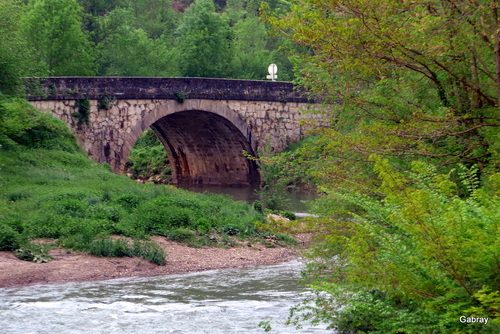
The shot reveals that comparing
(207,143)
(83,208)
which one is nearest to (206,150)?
(207,143)

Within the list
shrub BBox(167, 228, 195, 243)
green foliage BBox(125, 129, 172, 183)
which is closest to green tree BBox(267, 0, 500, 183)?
shrub BBox(167, 228, 195, 243)

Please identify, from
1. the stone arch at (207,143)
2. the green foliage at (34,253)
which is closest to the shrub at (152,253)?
the green foliage at (34,253)

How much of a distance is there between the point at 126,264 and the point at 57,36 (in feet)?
86.6

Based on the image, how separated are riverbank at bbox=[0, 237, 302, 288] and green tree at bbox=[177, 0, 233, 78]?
102 ft

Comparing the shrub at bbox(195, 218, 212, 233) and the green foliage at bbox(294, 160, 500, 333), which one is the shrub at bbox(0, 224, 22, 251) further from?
the green foliage at bbox(294, 160, 500, 333)

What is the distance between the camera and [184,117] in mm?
38156

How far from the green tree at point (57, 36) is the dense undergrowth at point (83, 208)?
40.2 ft

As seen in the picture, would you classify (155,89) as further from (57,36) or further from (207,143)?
(57,36)

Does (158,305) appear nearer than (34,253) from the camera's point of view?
Yes

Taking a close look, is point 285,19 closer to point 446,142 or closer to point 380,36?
point 380,36

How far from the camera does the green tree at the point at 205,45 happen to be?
161 ft

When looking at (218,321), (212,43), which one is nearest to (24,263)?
(218,321)

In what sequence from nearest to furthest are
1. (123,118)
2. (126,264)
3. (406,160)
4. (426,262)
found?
(426,262) → (406,160) → (126,264) → (123,118)

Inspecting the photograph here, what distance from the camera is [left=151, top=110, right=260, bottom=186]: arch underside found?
39625mm
